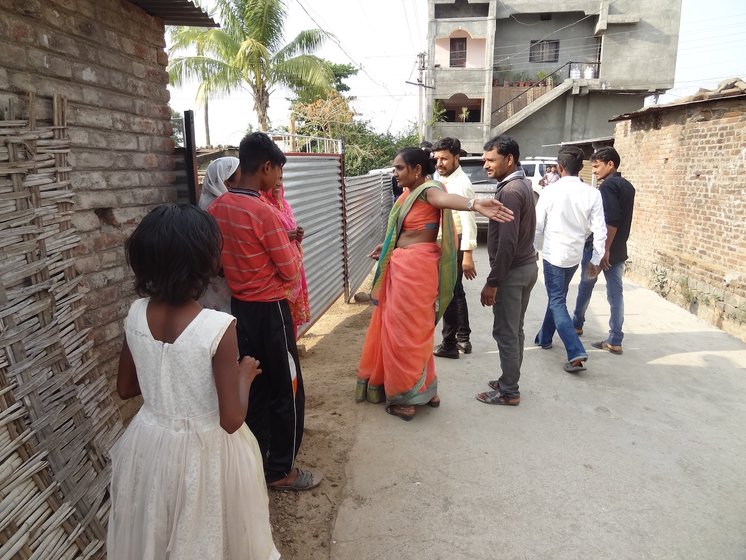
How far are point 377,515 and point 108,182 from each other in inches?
83.1

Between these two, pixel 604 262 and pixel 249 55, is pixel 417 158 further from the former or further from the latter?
pixel 249 55

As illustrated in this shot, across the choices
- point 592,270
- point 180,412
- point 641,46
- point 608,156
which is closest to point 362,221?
point 608,156

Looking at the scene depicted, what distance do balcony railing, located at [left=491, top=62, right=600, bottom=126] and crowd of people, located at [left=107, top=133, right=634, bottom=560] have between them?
1975cm

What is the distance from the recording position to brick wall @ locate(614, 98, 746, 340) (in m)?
5.36

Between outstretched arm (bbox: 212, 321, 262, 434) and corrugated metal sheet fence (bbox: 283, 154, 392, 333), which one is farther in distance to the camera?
corrugated metal sheet fence (bbox: 283, 154, 392, 333)

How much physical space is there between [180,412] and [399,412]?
6.97 feet

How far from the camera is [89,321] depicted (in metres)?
2.29

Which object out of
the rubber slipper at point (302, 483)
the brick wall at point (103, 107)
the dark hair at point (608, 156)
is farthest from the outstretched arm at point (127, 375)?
the dark hair at point (608, 156)

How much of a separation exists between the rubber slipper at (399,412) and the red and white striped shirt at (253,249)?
4.90ft

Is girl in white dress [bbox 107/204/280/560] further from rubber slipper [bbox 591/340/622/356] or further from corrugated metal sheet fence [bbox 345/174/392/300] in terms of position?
corrugated metal sheet fence [bbox 345/174/392/300]

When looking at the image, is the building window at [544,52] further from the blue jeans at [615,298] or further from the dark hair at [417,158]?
the dark hair at [417,158]

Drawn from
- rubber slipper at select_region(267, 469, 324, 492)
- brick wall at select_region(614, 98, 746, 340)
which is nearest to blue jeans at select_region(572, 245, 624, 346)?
brick wall at select_region(614, 98, 746, 340)

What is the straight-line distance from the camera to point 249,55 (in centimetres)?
Result: 1296

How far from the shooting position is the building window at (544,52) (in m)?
24.3
